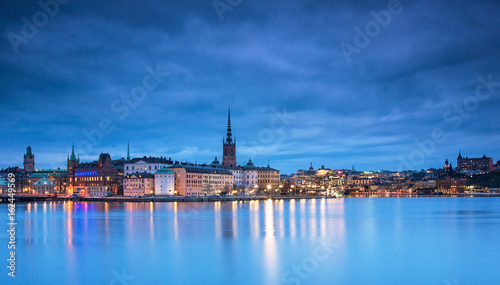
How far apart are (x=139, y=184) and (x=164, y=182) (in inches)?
194

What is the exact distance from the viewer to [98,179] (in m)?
93.8

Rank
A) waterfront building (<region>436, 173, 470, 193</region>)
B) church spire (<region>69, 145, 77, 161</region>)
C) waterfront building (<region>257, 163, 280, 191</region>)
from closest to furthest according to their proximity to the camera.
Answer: church spire (<region>69, 145, 77, 161</region>) → waterfront building (<region>257, 163, 280, 191</region>) → waterfront building (<region>436, 173, 470, 193</region>)

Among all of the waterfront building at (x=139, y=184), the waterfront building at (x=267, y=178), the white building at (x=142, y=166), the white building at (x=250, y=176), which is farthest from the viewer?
the waterfront building at (x=267, y=178)

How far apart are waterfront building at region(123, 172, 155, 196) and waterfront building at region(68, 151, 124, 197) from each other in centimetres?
821

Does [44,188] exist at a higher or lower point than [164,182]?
lower

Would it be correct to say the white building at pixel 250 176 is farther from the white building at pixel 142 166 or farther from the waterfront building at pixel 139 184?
the waterfront building at pixel 139 184

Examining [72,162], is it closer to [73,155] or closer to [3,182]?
[73,155]

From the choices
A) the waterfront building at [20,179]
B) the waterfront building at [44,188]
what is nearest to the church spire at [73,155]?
the waterfront building at [44,188]

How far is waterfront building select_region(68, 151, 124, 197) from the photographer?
93.6 metres

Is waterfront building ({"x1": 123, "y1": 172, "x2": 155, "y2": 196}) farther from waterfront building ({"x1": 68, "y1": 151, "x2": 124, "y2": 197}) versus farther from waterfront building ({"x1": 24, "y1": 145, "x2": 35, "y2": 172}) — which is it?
waterfront building ({"x1": 24, "y1": 145, "x2": 35, "y2": 172})

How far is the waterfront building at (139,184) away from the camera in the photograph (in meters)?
85.1

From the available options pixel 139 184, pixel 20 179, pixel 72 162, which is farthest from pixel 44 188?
pixel 139 184

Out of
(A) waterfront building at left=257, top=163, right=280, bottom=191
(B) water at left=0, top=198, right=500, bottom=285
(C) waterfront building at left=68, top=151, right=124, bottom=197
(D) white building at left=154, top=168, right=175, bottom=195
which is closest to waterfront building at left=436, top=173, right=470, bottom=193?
(A) waterfront building at left=257, top=163, right=280, bottom=191

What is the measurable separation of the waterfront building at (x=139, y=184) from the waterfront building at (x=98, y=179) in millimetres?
8210
